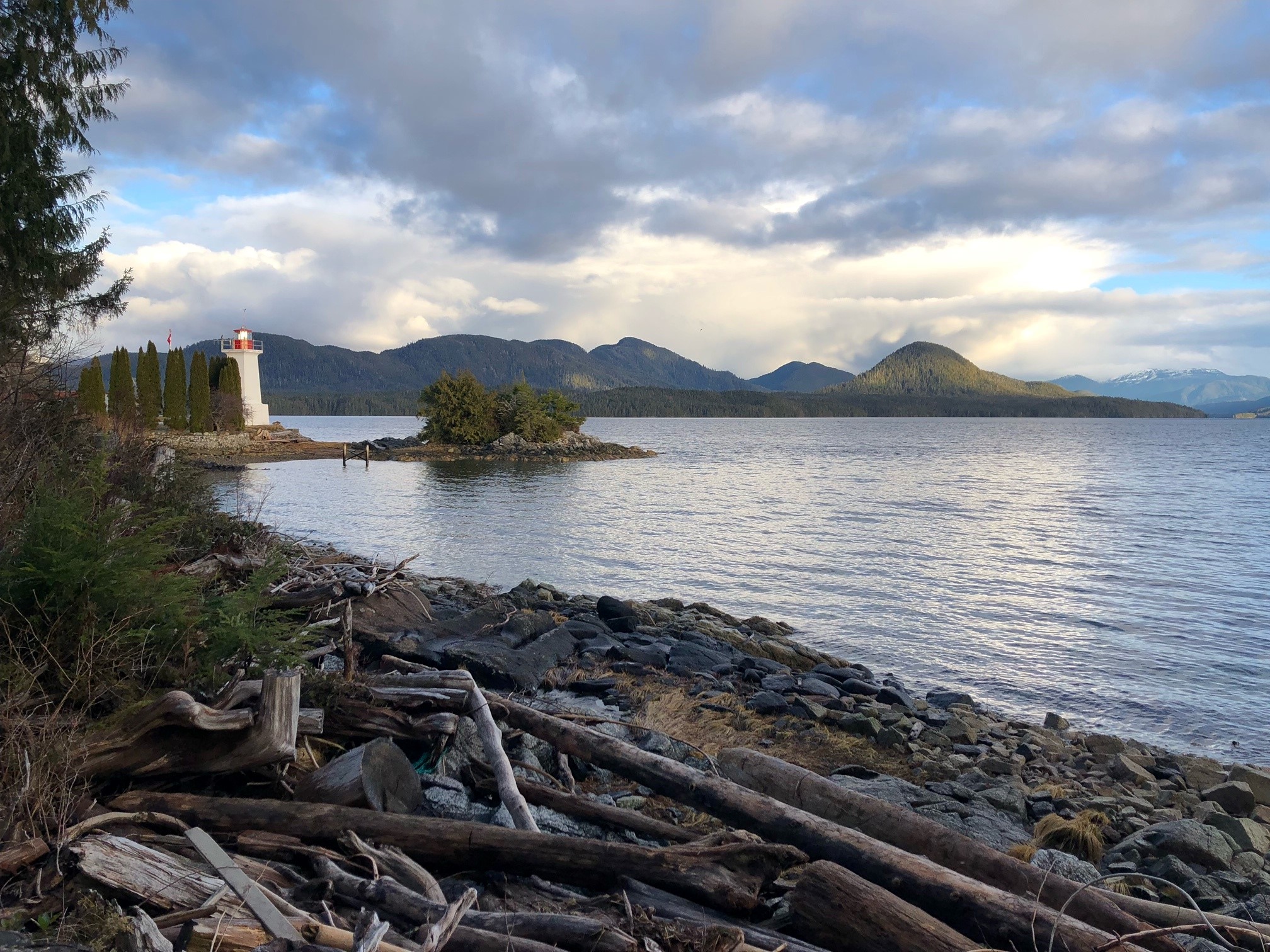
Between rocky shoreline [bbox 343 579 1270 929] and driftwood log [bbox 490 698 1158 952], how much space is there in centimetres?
45

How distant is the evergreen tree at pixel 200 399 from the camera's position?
62375 millimetres

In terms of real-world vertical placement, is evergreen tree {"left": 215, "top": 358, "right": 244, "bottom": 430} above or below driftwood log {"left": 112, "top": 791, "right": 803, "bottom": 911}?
above

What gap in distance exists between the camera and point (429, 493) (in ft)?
142

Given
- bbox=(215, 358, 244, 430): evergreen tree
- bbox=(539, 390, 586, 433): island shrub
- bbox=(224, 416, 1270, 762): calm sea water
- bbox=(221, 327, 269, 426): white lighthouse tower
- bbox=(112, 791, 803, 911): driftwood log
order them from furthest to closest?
bbox=(539, 390, 586, 433): island shrub → bbox=(221, 327, 269, 426): white lighthouse tower → bbox=(215, 358, 244, 430): evergreen tree → bbox=(224, 416, 1270, 762): calm sea water → bbox=(112, 791, 803, 911): driftwood log

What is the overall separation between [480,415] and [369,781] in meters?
74.2

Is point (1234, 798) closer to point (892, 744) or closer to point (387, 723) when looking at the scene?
point (892, 744)

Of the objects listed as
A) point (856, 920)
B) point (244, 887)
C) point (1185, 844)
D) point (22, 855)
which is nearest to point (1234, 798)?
point (1185, 844)

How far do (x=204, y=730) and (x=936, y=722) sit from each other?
940 centimetres

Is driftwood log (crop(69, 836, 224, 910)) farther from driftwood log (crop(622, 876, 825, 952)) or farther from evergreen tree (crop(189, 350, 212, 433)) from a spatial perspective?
evergreen tree (crop(189, 350, 212, 433))

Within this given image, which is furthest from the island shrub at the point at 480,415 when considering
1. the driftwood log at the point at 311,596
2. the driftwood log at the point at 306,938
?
the driftwood log at the point at 306,938

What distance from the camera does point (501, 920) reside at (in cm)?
375

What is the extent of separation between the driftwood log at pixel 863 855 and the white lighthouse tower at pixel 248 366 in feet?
258


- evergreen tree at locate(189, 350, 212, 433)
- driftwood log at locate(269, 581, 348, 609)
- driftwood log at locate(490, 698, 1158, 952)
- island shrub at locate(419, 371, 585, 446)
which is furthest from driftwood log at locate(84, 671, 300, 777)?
island shrub at locate(419, 371, 585, 446)

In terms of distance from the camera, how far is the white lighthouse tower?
252ft
